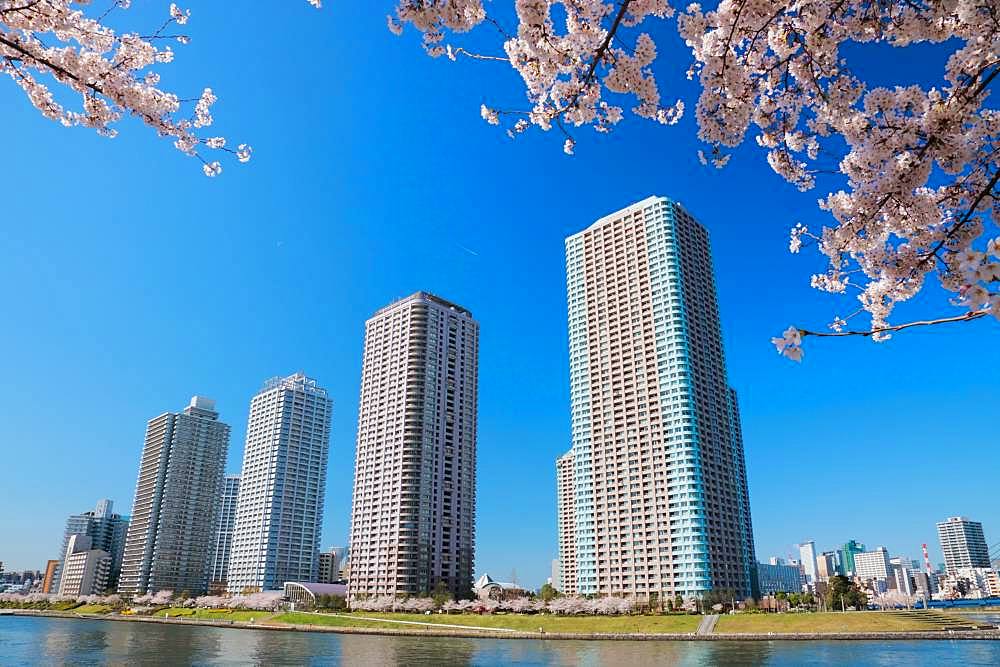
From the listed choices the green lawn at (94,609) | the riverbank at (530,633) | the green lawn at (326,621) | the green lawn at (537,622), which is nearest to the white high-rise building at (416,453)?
the green lawn at (326,621)

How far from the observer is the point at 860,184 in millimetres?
7953

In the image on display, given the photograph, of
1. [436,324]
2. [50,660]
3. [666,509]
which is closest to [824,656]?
[666,509]

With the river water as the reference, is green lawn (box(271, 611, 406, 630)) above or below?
below

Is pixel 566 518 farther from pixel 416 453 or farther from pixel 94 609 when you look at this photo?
pixel 94 609

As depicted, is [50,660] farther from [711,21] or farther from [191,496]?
[191,496]

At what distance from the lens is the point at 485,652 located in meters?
63.6

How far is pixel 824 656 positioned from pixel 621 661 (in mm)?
18403

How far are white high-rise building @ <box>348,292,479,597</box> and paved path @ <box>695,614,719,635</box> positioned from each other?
58581 millimetres

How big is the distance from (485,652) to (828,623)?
145 ft

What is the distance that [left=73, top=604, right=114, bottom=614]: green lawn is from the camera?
156275 millimetres

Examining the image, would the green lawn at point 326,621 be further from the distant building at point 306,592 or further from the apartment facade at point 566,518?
the apartment facade at point 566,518

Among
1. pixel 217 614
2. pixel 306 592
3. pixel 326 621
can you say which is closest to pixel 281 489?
pixel 306 592

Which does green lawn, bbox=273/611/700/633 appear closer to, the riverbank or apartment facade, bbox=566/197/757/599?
the riverbank

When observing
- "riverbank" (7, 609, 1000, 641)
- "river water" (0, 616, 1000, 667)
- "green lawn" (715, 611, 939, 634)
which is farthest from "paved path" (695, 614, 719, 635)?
"river water" (0, 616, 1000, 667)
